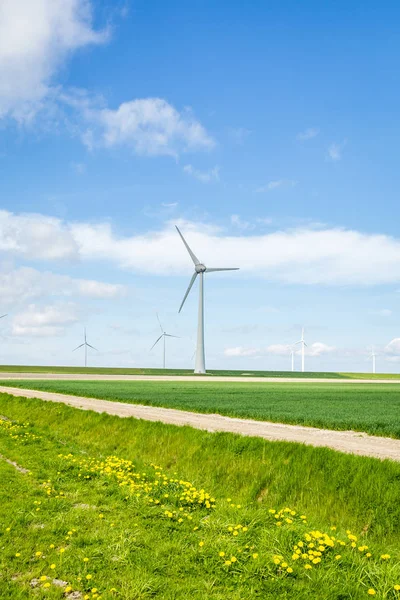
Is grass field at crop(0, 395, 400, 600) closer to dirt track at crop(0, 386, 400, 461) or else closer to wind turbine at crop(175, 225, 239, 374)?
dirt track at crop(0, 386, 400, 461)

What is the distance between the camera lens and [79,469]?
64.1 ft

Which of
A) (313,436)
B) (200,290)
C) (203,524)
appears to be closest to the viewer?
(203,524)

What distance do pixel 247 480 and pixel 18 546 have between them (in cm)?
826

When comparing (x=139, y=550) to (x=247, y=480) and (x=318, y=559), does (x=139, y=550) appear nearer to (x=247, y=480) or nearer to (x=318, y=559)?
(x=318, y=559)

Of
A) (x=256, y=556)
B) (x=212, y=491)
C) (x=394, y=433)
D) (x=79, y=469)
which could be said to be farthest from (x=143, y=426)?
(x=256, y=556)

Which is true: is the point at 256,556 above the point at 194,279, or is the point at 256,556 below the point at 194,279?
below

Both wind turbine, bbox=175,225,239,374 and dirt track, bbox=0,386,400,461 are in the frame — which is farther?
wind turbine, bbox=175,225,239,374

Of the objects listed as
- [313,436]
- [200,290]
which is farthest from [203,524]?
[200,290]

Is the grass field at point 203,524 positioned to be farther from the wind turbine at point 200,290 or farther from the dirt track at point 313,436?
the wind turbine at point 200,290

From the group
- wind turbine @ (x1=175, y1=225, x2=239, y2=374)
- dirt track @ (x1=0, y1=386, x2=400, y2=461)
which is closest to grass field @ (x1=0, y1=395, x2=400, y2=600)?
dirt track @ (x1=0, y1=386, x2=400, y2=461)

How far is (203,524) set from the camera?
44.4 ft

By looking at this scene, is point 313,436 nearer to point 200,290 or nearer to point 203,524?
point 203,524

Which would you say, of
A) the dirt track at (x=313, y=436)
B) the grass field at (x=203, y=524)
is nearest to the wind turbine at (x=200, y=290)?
the dirt track at (x=313, y=436)

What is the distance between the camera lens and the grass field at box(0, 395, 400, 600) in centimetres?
1042
